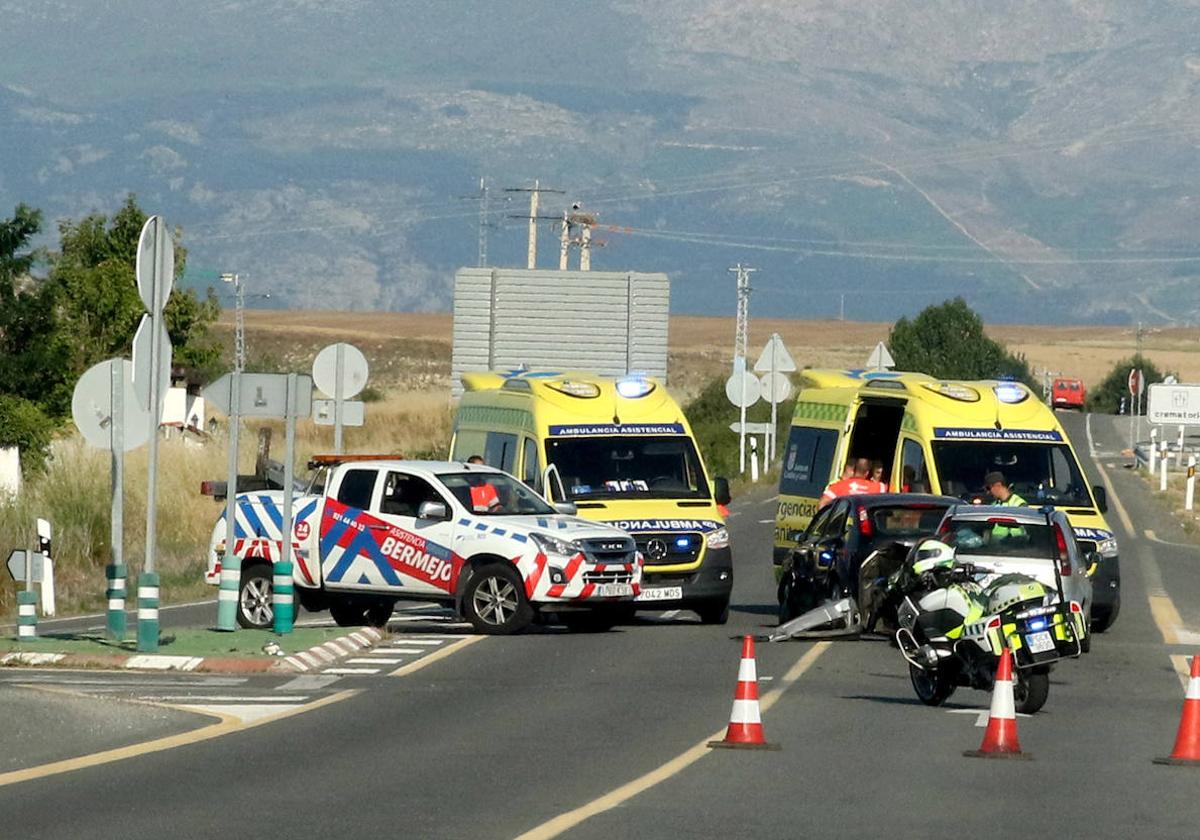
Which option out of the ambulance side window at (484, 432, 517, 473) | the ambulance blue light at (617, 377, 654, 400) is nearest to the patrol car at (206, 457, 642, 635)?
the ambulance side window at (484, 432, 517, 473)

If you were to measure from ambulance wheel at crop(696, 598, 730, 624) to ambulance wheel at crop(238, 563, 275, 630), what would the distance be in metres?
4.34

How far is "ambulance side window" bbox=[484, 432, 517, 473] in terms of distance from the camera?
27188 millimetres

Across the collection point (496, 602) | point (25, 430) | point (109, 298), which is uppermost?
point (109, 298)

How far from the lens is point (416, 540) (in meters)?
24.2

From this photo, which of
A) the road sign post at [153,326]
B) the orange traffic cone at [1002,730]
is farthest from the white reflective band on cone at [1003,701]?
the road sign post at [153,326]

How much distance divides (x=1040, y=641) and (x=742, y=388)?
37.3 meters

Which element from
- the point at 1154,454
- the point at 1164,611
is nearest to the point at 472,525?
the point at 1164,611

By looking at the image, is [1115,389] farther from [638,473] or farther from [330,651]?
[330,651]

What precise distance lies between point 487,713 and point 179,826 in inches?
224

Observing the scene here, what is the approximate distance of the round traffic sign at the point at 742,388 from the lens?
5412 centimetres

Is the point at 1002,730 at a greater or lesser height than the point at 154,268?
lesser

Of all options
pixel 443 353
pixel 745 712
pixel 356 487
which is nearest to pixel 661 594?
pixel 356 487

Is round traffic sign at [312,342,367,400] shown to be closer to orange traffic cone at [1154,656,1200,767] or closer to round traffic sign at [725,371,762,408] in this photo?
orange traffic cone at [1154,656,1200,767]

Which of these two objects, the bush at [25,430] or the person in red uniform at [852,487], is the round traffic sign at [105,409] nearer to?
the person in red uniform at [852,487]
